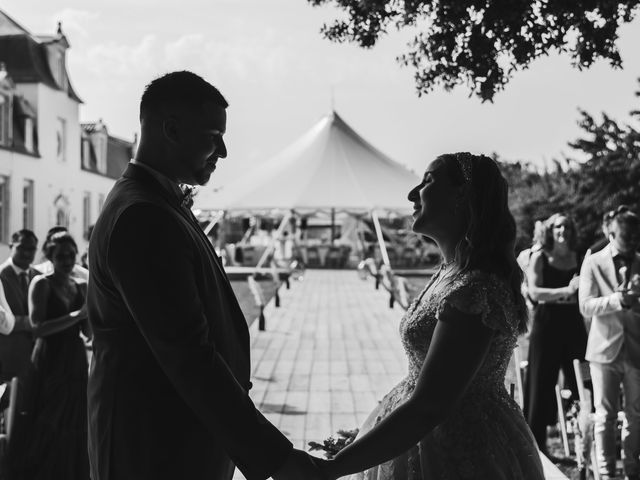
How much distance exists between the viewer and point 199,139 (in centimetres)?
213

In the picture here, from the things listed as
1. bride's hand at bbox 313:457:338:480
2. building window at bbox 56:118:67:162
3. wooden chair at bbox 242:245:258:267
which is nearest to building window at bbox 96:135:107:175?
building window at bbox 56:118:67:162

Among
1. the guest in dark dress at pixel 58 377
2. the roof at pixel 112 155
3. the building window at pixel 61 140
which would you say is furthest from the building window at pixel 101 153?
the guest in dark dress at pixel 58 377

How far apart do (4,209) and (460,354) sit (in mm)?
33327

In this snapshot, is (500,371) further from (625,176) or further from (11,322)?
(625,176)

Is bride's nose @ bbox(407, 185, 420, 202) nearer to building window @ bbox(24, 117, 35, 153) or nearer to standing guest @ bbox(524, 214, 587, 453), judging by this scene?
standing guest @ bbox(524, 214, 587, 453)

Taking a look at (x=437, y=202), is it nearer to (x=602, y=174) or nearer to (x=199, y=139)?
(x=199, y=139)

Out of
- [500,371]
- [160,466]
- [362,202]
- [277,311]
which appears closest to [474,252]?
[500,371]

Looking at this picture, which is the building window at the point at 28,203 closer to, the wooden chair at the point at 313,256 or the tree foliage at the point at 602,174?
the wooden chair at the point at 313,256

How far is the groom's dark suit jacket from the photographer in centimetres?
189

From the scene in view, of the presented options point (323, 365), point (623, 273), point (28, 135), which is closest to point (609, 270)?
point (623, 273)

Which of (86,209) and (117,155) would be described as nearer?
(86,209)

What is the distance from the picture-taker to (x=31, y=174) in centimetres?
3553

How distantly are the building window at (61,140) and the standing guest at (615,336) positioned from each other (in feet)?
119

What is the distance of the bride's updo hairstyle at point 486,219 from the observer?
2.36 m
